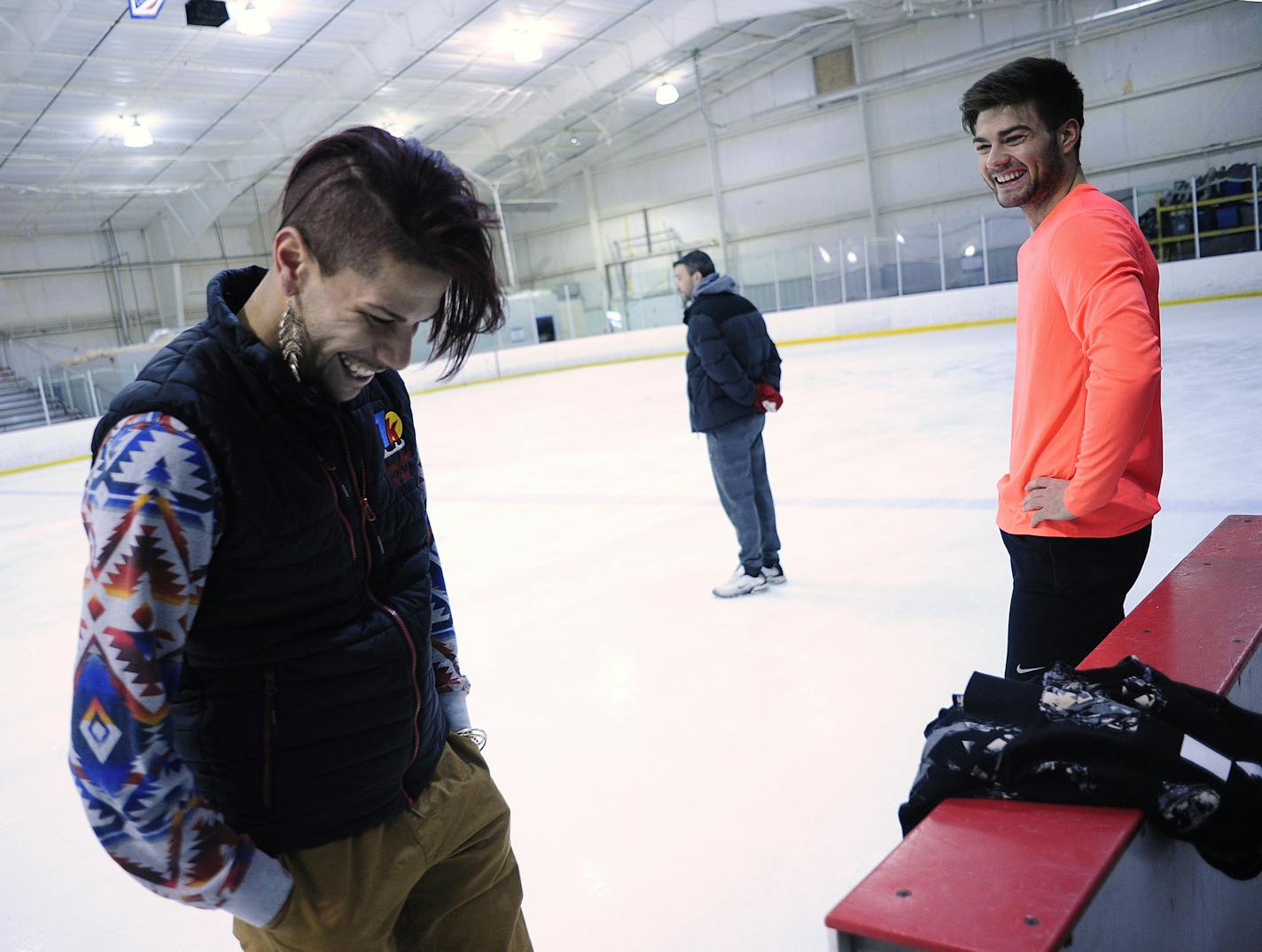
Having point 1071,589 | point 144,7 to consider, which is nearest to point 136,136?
point 144,7

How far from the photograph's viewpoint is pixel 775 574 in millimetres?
4246

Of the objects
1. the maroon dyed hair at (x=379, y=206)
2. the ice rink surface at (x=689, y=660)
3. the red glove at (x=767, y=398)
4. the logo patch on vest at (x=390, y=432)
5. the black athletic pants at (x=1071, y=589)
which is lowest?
the ice rink surface at (x=689, y=660)

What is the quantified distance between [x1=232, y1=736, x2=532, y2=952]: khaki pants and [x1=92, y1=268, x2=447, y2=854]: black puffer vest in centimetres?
3

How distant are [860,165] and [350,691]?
22.4 meters

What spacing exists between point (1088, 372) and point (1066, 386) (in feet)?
0.16

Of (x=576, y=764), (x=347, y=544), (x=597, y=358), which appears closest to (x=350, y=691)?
(x=347, y=544)

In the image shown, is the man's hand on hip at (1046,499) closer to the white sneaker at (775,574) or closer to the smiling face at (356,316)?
the smiling face at (356,316)

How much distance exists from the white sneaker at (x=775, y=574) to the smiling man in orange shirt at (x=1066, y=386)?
2272mm

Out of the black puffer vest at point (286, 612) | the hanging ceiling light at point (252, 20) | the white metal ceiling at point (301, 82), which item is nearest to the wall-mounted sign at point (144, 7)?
the hanging ceiling light at point (252, 20)

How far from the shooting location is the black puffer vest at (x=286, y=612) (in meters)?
0.96

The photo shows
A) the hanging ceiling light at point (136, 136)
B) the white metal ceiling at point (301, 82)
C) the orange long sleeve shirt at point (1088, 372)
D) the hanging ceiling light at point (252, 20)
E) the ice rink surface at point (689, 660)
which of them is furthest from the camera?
the hanging ceiling light at point (136, 136)

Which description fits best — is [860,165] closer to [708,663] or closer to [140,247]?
[140,247]

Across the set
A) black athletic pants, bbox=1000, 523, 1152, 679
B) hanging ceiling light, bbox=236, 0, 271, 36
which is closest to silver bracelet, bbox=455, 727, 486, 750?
black athletic pants, bbox=1000, 523, 1152, 679

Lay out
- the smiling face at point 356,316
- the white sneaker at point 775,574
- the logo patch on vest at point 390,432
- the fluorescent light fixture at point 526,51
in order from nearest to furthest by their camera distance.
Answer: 1. the smiling face at point 356,316
2. the logo patch on vest at point 390,432
3. the white sneaker at point 775,574
4. the fluorescent light fixture at point 526,51
